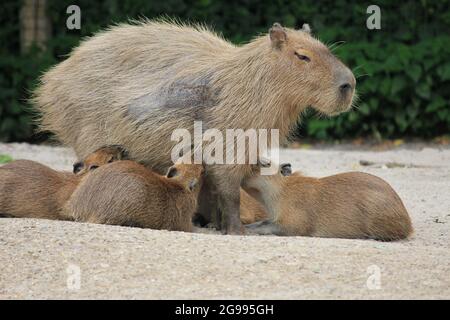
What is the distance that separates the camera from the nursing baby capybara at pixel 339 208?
20.1 ft

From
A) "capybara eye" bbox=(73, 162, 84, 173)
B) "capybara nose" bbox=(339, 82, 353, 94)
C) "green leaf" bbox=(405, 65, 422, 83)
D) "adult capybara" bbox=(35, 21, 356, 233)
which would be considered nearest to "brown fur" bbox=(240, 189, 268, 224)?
"adult capybara" bbox=(35, 21, 356, 233)

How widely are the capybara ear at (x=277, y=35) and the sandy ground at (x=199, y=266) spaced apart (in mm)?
1473

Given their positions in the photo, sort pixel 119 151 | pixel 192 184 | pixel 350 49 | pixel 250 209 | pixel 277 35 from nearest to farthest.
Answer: pixel 192 184, pixel 277 35, pixel 119 151, pixel 250 209, pixel 350 49

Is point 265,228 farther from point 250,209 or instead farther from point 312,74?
point 312,74

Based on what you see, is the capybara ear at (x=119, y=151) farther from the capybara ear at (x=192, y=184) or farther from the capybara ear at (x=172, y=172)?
the capybara ear at (x=192, y=184)

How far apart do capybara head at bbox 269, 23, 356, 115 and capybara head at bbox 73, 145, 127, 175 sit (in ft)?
4.35

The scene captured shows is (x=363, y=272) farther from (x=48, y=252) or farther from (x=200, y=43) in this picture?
(x=200, y=43)

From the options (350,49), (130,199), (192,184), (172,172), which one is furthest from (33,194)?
(350,49)

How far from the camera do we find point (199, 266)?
4.82 metres

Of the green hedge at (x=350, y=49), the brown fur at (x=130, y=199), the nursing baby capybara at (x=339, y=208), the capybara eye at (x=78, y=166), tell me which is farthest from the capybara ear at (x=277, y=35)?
the green hedge at (x=350, y=49)

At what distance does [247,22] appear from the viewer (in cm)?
1201

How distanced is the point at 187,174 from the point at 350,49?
581 cm

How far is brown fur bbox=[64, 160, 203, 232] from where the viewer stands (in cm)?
570
